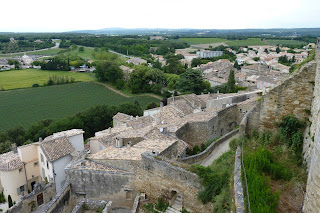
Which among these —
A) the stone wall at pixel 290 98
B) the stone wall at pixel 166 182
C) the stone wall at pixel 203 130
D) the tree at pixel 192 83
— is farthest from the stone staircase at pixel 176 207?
the tree at pixel 192 83

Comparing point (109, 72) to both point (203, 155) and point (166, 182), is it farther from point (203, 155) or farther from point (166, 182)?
→ point (166, 182)

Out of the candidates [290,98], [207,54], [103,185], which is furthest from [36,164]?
[207,54]

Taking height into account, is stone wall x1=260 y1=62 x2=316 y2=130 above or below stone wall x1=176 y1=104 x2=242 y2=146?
above

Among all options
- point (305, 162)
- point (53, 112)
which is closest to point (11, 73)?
point (53, 112)

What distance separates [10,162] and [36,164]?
73.7 inches

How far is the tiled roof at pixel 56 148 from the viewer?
18031mm

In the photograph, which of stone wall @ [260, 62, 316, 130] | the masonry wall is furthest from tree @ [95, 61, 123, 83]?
stone wall @ [260, 62, 316, 130]

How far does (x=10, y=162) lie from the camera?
1919 cm

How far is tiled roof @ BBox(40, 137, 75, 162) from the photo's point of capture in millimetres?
18031

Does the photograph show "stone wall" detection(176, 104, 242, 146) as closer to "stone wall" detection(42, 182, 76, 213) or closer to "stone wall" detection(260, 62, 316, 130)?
"stone wall" detection(42, 182, 76, 213)

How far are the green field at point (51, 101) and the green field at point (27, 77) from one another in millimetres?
6294

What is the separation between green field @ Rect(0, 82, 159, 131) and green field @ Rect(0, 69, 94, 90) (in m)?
6.29

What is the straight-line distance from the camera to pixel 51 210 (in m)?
12.7

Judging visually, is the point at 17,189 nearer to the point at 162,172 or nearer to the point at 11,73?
the point at 162,172
